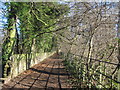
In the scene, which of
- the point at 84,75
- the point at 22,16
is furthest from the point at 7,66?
the point at 84,75

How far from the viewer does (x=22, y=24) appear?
775 centimetres

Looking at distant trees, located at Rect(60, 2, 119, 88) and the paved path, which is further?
the paved path

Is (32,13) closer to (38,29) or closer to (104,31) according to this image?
(38,29)

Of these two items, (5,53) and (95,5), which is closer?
(95,5)

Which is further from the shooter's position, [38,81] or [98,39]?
[98,39]

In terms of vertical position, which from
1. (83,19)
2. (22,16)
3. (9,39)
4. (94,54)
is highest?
(22,16)

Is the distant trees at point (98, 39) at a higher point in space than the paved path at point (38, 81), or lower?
higher

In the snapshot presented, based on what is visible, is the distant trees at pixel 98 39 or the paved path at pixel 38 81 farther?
the paved path at pixel 38 81

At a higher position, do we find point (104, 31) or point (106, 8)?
point (106, 8)

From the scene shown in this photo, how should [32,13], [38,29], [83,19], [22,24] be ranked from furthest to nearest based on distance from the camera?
1. [38,29]
2. [32,13]
3. [22,24]
4. [83,19]

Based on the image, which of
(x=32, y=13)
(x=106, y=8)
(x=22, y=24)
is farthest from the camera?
(x=32, y=13)

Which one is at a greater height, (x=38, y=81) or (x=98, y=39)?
(x=98, y=39)

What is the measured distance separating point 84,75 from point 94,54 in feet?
6.08

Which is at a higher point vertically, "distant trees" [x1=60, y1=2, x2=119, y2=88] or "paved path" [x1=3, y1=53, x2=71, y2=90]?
"distant trees" [x1=60, y1=2, x2=119, y2=88]
